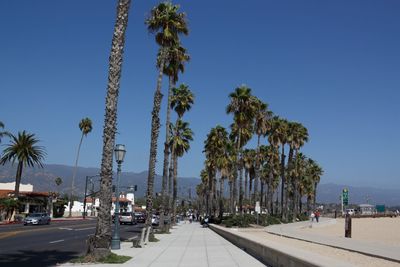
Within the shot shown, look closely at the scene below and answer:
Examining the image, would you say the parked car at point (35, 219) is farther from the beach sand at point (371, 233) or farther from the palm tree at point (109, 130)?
the palm tree at point (109, 130)

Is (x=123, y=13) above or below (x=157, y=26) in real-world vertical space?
below

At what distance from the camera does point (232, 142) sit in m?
75.8

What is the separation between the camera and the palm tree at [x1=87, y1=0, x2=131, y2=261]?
15977 mm

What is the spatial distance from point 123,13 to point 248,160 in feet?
235

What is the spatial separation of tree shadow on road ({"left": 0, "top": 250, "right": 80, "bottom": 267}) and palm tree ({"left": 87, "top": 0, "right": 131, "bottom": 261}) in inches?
64.8

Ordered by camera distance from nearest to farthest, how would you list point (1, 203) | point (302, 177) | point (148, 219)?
point (148, 219) → point (1, 203) → point (302, 177)

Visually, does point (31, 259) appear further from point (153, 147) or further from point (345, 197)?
point (345, 197)

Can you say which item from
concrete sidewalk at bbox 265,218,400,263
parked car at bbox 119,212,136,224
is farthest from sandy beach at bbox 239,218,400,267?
parked car at bbox 119,212,136,224

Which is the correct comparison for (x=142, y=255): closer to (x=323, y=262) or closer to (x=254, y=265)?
(x=254, y=265)

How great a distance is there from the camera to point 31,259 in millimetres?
17266

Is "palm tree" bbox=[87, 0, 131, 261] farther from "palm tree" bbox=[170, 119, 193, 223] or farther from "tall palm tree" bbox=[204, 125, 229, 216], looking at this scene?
"tall palm tree" bbox=[204, 125, 229, 216]

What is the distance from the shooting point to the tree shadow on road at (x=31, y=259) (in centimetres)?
1556

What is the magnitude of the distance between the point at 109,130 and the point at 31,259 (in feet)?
17.3

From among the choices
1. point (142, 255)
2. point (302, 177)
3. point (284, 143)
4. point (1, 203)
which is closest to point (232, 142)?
point (284, 143)
